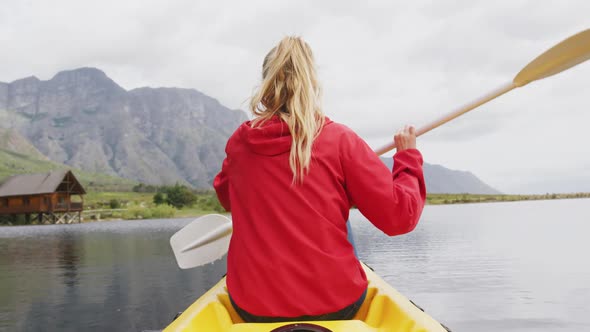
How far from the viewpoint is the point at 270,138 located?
6.63 feet

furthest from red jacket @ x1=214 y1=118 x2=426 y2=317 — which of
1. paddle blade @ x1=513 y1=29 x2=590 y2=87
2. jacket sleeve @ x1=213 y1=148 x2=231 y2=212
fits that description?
paddle blade @ x1=513 y1=29 x2=590 y2=87

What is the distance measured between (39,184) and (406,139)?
61.6m

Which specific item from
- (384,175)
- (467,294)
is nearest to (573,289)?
(467,294)

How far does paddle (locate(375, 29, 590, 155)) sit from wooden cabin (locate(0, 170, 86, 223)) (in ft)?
188

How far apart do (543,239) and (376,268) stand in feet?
28.4

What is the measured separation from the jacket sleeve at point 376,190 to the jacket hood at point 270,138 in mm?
216

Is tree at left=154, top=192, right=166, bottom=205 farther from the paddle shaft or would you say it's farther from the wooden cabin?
the paddle shaft

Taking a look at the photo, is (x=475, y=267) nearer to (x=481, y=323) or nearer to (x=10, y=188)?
(x=481, y=323)

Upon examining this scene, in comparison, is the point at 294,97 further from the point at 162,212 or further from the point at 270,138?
the point at 162,212

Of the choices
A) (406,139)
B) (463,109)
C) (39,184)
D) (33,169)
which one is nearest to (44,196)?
(39,184)

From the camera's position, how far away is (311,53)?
223cm

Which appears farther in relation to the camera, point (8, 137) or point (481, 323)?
point (8, 137)

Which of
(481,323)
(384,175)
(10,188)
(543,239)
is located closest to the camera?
(384,175)

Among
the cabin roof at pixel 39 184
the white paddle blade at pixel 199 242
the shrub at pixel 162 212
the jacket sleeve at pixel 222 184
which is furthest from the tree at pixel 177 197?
the jacket sleeve at pixel 222 184
